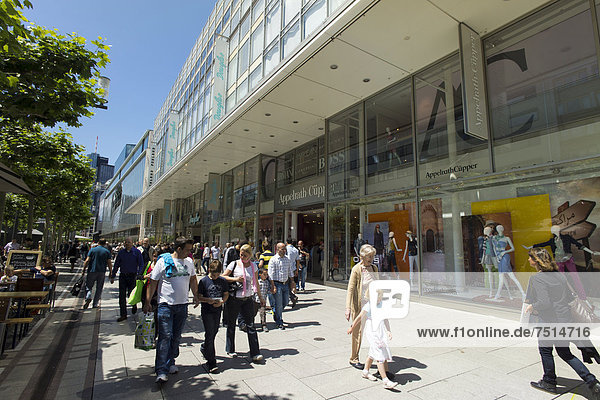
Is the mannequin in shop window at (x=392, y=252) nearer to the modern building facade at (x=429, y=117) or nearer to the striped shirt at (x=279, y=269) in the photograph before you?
the modern building facade at (x=429, y=117)

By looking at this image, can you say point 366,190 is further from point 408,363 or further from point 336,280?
point 408,363

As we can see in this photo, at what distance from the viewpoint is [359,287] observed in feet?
14.3

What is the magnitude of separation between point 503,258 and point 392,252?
3397 mm

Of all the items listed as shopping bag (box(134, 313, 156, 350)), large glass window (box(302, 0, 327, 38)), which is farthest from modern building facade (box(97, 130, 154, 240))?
shopping bag (box(134, 313, 156, 350))

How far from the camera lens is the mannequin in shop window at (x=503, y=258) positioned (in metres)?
8.18

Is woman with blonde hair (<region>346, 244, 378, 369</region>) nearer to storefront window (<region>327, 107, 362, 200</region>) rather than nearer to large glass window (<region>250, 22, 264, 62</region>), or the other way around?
storefront window (<region>327, 107, 362, 200</region>)

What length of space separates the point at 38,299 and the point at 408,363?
7.48m

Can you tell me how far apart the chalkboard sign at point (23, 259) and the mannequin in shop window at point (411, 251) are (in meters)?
10.4

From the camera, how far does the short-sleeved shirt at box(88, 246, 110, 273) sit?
28.0 feet

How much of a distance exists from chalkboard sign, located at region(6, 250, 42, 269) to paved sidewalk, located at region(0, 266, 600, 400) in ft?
8.18

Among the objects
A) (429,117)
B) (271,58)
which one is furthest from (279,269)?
(271,58)

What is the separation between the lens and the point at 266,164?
64.9 feet

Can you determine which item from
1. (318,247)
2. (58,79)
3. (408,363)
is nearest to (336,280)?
(318,247)

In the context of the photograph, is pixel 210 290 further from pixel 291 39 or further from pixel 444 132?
pixel 291 39
